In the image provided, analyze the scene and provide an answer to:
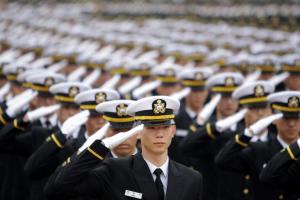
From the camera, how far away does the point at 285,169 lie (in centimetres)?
576

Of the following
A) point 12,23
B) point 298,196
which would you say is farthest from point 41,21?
point 298,196

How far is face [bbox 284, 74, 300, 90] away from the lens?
1096 centimetres

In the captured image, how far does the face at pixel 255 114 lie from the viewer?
→ 23.9 ft

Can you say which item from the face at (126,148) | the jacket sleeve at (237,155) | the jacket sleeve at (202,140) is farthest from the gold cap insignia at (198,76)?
the face at (126,148)

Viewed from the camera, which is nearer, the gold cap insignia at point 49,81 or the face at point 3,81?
the gold cap insignia at point 49,81

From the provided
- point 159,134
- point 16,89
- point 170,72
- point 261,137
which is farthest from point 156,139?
point 170,72

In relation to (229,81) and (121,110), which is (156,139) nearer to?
(121,110)

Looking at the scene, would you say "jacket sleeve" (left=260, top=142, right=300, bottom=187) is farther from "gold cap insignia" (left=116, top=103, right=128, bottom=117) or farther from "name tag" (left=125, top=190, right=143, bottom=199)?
"name tag" (left=125, top=190, right=143, bottom=199)

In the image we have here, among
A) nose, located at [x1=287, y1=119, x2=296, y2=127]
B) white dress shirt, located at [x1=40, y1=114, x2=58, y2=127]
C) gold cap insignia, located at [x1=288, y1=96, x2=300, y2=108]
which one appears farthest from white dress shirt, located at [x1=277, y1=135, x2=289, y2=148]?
white dress shirt, located at [x1=40, y1=114, x2=58, y2=127]

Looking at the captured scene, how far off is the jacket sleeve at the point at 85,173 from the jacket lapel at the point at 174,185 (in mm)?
461

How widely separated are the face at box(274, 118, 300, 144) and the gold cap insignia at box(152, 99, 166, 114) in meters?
1.59

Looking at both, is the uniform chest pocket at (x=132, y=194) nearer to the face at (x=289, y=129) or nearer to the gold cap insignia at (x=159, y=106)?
the gold cap insignia at (x=159, y=106)

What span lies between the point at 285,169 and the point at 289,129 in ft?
2.14

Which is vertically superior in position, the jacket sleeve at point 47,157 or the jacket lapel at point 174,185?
the jacket lapel at point 174,185
